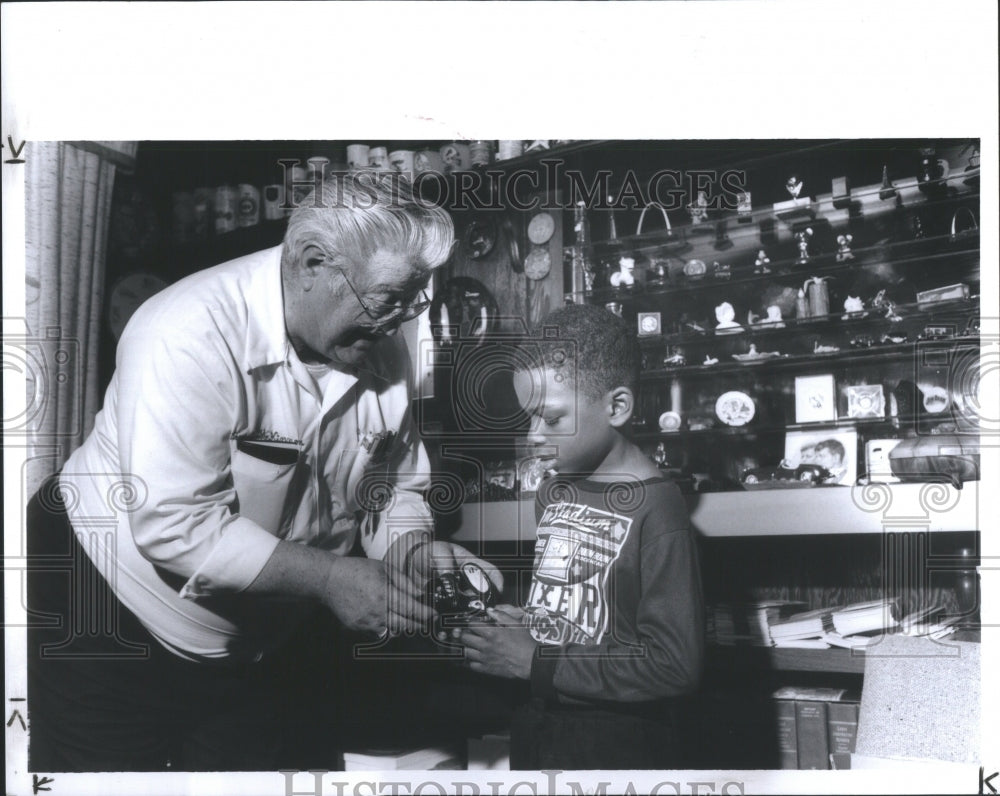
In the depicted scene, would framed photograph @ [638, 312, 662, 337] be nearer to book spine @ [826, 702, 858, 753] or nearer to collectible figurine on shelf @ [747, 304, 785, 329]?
collectible figurine on shelf @ [747, 304, 785, 329]

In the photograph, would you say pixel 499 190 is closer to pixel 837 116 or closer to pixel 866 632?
pixel 837 116

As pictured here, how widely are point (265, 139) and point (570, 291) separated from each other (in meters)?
0.93

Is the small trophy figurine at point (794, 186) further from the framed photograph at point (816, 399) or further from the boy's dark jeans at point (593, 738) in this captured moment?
the boy's dark jeans at point (593, 738)

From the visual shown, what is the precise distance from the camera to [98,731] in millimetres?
2945

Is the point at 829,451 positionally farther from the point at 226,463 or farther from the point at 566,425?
the point at 226,463

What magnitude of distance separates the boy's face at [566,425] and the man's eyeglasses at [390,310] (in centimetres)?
34

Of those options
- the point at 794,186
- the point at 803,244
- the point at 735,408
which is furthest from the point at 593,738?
the point at 794,186

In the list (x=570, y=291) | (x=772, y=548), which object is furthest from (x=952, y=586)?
(x=570, y=291)

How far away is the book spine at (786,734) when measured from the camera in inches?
114

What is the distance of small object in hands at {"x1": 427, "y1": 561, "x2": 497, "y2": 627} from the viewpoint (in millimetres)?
2895

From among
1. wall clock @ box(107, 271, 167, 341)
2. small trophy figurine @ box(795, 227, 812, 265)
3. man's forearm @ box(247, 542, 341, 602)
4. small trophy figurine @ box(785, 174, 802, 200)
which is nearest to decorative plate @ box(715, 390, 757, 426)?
small trophy figurine @ box(795, 227, 812, 265)

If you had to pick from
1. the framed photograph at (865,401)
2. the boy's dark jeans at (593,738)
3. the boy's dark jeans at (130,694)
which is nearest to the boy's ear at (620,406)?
the framed photograph at (865,401)

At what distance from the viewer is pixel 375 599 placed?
290 cm

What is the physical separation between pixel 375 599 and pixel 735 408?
111cm
